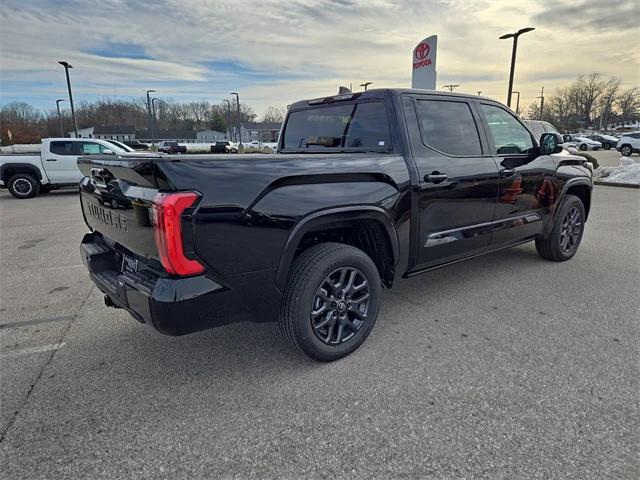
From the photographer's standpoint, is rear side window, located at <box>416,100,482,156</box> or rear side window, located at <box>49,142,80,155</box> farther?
rear side window, located at <box>49,142,80,155</box>

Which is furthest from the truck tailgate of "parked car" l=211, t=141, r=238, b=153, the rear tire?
"parked car" l=211, t=141, r=238, b=153

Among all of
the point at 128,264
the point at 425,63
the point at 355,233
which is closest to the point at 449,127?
the point at 355,233

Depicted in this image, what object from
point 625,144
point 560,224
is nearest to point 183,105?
point 625,144

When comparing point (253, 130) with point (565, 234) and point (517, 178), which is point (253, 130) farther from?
point (517, 178)

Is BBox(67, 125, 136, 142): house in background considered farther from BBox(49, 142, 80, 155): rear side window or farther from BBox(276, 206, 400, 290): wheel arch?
BBox(276, 206, 400, 290): wheel arch

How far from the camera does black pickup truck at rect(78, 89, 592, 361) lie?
2.13m

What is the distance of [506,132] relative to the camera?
161 inches

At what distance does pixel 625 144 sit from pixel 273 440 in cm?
3467

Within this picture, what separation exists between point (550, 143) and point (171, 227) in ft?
13.2

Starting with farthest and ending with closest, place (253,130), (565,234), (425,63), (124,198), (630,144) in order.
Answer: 1. (253,130)
2. (630,144)
3. (425,63)
4. (565,234)
5. (124,198)

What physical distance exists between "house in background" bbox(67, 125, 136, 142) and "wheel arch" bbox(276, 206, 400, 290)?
8785 cm

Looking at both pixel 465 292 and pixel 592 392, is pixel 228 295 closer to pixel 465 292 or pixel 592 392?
pixel 592 392

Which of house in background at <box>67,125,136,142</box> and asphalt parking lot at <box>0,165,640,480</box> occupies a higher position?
house in background at <box>67,125,136,142</box>

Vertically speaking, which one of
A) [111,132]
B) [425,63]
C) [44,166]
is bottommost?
[44,166]
